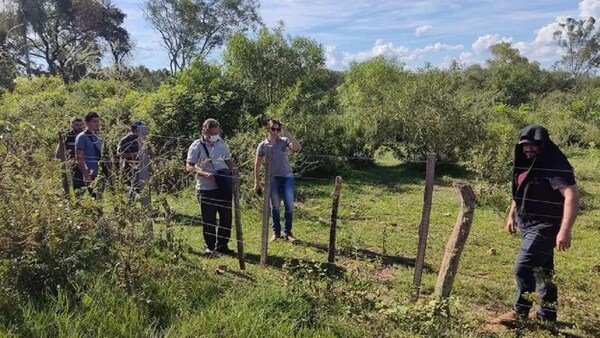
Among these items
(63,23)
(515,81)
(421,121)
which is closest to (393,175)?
(421,121)

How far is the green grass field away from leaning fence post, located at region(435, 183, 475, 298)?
7.2 inches

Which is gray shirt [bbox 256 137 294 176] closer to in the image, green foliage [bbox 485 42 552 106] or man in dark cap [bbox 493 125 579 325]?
man in dark cap [bbox 493 125 579 325]

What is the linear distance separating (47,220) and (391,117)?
12459mm

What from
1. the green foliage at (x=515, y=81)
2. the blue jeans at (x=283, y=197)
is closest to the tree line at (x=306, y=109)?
the blue jeans at (x=283, y=197)

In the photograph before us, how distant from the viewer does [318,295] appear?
432cm

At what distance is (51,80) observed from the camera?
22.7m

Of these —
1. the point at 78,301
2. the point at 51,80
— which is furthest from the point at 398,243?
the point at 51,80

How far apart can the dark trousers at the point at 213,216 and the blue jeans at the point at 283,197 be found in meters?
0.87

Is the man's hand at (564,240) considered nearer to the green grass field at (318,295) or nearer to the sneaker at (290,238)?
the green grass field at (318,295)

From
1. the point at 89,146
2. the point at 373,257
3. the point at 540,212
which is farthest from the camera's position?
the point at 89,146

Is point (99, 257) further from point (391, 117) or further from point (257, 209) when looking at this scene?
point (391, 117)

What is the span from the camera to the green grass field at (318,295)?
3855mm

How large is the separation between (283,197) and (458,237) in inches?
131

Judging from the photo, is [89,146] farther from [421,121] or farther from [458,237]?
[421,121]
